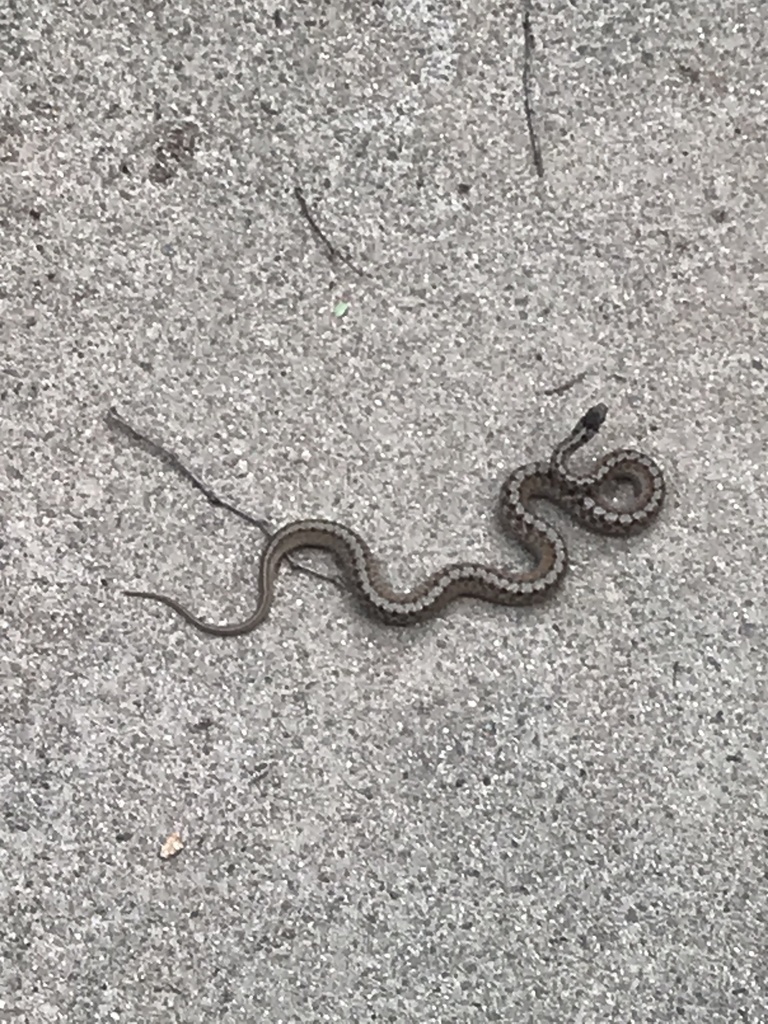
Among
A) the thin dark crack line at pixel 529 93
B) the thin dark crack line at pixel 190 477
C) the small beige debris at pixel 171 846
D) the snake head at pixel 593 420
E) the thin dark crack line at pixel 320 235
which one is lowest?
the small beige debris at pixel 171 846

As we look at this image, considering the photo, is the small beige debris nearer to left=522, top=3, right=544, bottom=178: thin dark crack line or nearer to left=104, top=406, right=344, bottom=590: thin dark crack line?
left=104, top=406, right=344, bottom=590: thin dark crack line

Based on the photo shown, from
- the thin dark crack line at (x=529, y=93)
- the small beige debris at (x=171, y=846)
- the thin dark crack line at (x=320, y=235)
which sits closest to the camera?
the small beige debris at (x=171, y=846)

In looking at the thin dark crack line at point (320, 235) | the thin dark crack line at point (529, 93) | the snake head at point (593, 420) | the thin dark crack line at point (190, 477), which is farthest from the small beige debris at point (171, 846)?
the thin dark crack line at point (529, 93)

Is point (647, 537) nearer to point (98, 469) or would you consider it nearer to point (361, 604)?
point (361, 604)

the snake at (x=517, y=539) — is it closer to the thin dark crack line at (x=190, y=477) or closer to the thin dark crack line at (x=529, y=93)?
the thin dark crack line at (x=190, y=477)

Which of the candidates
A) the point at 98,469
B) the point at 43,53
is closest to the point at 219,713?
the point at 98,469

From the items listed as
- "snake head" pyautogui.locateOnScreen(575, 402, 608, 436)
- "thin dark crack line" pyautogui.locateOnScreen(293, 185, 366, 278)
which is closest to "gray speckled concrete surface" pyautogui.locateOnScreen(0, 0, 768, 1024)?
"thin dark crack line" pyautogui.locateOnScreen(293, 185, 366, 278)
